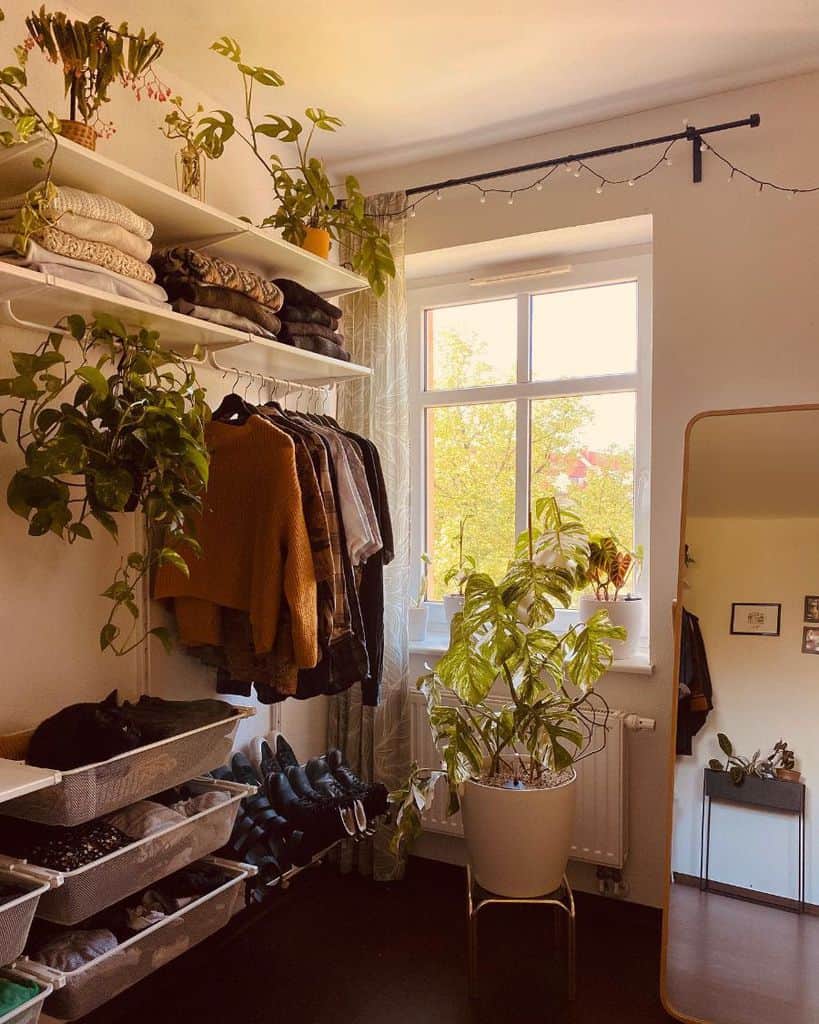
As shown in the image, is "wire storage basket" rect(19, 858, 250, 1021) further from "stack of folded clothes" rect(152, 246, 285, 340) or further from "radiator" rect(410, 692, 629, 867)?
"stack of folded clothes" rect(152, 246, 285, 340)

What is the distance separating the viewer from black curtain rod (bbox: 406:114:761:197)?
2566 millimetres

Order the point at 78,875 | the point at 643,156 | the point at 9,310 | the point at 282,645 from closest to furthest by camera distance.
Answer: the point at 78,875, the point at 9,310, the point at 282,645, the point at 643,156

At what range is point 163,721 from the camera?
2014mm

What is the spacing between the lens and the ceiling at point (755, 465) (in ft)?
7.39

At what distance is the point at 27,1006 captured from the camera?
157 cm

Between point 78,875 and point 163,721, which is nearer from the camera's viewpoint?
point 78,875

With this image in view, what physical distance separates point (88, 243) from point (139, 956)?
1589 mm

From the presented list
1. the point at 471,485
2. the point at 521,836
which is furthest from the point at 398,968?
the point at 471,485

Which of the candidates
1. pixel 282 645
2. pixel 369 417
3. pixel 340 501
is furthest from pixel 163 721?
pixel 369 417

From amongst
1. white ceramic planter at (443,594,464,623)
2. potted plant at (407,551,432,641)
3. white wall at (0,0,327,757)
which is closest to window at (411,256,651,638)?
potted plant at (407,551,432,641)

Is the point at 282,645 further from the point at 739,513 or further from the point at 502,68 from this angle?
the point at 502,68

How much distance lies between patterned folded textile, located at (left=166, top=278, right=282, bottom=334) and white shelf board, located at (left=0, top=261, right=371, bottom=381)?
0.07m

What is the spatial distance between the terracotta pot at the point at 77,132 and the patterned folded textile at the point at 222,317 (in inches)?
16.3

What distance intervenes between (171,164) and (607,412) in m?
1.70
